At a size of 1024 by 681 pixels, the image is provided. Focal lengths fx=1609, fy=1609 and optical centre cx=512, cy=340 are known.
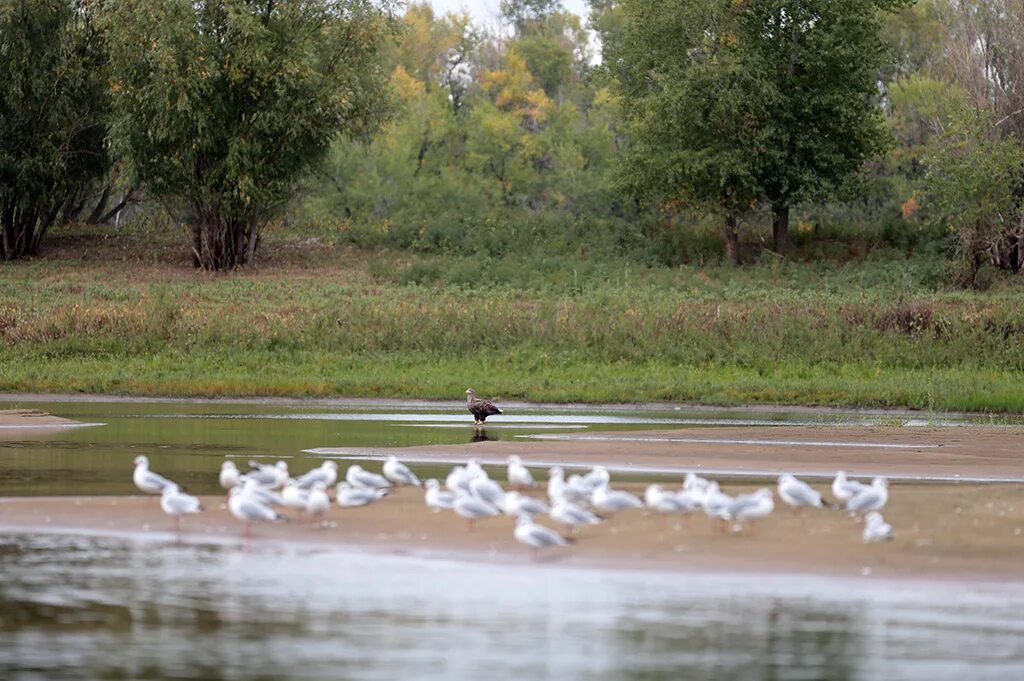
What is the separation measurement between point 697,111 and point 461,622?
142 ft

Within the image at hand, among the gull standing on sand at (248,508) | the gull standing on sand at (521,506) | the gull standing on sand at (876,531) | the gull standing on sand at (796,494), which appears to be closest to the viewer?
the gull standing on sand at (876,531)

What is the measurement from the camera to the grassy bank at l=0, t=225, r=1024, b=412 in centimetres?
3177

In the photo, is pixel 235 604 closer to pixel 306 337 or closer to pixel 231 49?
pixel 306 337

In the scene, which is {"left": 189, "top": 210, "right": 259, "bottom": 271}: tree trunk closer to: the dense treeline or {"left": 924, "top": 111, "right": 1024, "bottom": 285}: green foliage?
the dense treeline

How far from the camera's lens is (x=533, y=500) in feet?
52.2

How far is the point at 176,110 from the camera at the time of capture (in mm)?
47406

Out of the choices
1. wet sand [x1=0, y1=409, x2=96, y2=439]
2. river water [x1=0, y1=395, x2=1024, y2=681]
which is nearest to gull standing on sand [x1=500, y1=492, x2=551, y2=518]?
river water [x1=0, y1=395, x2=1024, y2=681]

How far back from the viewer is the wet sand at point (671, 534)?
565 inches

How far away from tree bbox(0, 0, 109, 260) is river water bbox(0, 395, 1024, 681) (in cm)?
3758

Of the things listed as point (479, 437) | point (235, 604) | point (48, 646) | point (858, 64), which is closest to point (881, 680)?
point (235, 604)

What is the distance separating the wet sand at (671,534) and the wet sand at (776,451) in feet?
9.87

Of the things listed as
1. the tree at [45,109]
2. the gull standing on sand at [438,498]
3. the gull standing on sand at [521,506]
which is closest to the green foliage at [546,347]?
the tree at [45,109]

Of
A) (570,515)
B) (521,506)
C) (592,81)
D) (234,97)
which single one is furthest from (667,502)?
(592,81)

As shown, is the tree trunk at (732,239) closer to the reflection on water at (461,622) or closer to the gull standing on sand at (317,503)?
the gull standing on sand at (317,503)
